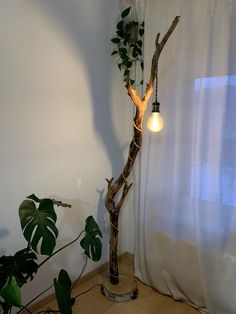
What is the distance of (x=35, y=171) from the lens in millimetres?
1824

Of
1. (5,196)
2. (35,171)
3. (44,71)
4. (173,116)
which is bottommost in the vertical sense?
(5,196)

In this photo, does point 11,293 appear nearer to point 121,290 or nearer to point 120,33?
point 121,290

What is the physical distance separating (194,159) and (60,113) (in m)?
1.03

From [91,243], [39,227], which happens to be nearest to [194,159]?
[91,243]

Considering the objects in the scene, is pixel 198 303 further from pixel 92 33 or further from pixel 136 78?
pixel 92 33

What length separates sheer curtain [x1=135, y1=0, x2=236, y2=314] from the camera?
168 centimetres

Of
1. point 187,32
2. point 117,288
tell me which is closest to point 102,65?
point 187,32

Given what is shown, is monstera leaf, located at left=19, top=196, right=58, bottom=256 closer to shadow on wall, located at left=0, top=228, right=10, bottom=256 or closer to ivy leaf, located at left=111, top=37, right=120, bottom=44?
shadow on wall, located at left=0, top=228, right=10, bottom=256

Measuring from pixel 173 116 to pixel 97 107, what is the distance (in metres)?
0.65

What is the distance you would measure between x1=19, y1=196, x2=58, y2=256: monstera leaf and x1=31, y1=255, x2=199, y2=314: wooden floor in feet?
3.17

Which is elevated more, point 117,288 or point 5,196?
point 5,196

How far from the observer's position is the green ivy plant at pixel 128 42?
2.15m

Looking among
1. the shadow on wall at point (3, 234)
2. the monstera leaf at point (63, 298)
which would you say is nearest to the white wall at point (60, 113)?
the shadow on wall at point (3, 234)

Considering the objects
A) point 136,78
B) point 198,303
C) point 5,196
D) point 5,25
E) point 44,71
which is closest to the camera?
point 5,25
